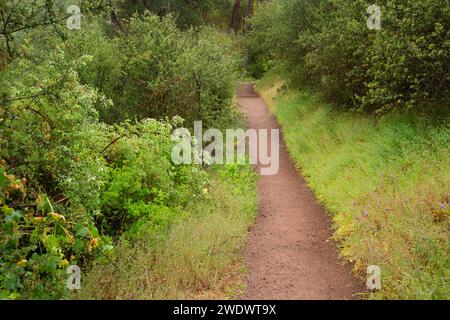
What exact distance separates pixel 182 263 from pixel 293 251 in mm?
2383

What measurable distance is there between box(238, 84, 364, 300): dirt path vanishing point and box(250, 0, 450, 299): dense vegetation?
326 mm

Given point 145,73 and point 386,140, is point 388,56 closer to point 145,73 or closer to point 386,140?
point 386,140

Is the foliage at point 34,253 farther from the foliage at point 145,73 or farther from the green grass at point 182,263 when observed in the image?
the foliage at point 145,73

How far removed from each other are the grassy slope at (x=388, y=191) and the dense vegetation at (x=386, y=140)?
19 mm

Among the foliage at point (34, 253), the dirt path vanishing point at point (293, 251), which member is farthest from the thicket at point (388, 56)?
the foliage at point (34, 253)

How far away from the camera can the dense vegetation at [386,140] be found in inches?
254

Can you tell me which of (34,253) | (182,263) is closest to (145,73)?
(182,263)

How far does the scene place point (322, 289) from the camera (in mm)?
6680

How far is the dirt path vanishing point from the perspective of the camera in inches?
262

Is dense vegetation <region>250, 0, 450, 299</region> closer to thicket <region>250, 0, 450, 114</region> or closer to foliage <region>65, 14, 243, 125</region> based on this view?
thicket <region>250, 0, 450, 114</region>

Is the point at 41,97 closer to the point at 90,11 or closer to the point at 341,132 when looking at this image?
the point at 90,11

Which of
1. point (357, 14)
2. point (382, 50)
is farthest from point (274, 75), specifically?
point (382, 50)

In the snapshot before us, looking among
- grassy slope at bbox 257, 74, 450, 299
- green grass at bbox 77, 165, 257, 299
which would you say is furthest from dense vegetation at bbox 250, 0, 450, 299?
green grass at bbox 77, 165, 257, 299
